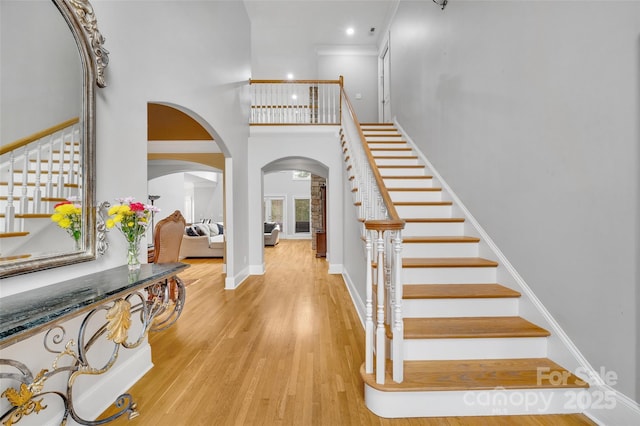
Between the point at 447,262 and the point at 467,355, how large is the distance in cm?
81

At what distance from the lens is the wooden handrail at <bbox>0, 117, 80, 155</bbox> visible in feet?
4.21

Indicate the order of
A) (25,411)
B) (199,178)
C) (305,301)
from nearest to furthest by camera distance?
(25,411) < (305,301) < (199,178)

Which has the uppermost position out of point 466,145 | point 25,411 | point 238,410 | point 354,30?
point 354,30

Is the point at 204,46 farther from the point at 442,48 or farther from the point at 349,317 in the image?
the point at 349,317

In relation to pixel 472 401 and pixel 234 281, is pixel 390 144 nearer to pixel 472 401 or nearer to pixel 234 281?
pixel 234 281

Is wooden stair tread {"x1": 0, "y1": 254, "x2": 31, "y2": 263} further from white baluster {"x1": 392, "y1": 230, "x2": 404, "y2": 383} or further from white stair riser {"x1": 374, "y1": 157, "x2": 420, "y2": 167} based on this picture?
white stair riser {"x1": 374, "y1": 157, "x2": 420, "y2": 167}

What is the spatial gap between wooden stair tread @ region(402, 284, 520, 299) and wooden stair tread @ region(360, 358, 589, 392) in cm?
43

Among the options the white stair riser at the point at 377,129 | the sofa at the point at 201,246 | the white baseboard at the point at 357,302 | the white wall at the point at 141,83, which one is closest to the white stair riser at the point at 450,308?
the white baseboard at the point at 357,302

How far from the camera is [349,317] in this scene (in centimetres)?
320

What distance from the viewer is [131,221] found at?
1.84m

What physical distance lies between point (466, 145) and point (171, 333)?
361 cm

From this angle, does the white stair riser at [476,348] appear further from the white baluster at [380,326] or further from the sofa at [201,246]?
the sofa at [201,246]

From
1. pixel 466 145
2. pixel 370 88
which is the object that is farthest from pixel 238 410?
pixel 370 88

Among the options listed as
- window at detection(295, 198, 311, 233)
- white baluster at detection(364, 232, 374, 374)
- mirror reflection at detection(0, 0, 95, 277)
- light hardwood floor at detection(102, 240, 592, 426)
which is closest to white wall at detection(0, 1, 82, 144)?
mirror reflection at detection(0, 0, 95, 277)
